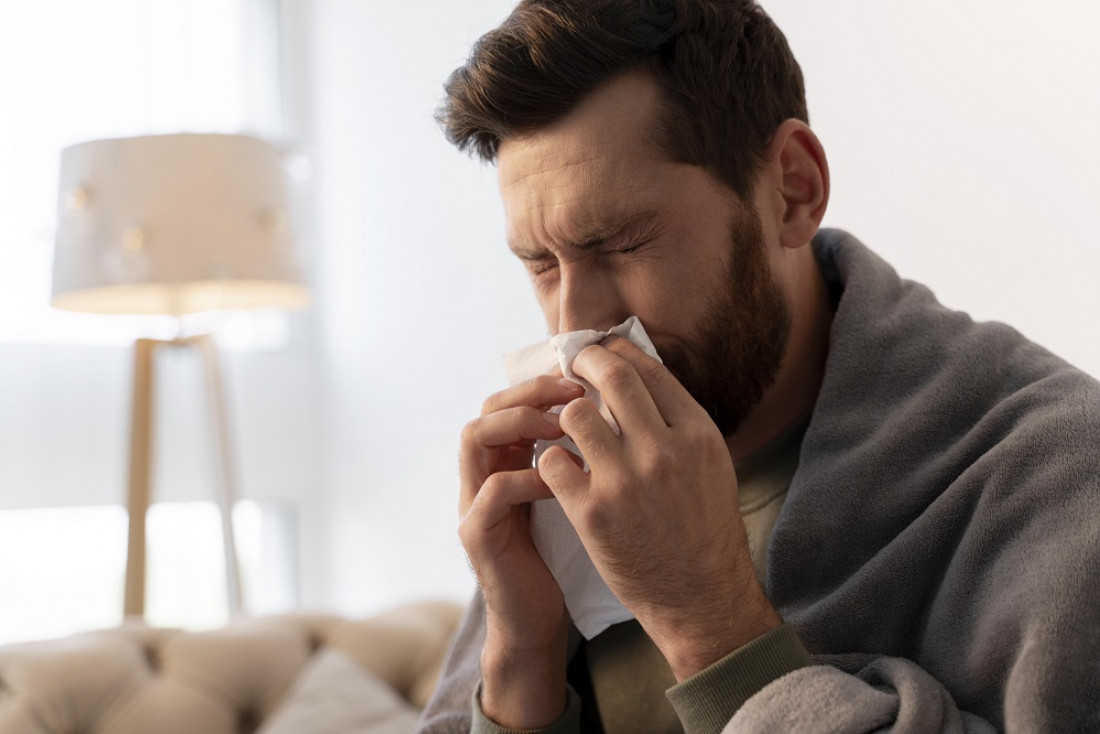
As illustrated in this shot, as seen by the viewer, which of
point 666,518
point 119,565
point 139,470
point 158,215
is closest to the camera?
point 666,518

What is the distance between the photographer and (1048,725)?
2.51 feet

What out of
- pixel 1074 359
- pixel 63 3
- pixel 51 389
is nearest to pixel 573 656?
pixel 1074 359

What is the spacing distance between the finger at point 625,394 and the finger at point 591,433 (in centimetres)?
1

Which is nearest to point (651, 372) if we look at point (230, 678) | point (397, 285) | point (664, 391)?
point (664, 391)

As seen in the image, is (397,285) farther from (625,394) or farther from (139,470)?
(625,394)

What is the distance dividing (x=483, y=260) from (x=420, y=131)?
487mm

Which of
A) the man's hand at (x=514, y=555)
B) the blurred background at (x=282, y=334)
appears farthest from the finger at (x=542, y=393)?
the blurred background at (x=282, y=334)

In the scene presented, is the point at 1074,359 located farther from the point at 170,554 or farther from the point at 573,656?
the point at 170,554

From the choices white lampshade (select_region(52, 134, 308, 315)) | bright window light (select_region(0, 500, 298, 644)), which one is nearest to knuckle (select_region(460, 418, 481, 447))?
white lampshade (select_region(52, 134, 308, 315))

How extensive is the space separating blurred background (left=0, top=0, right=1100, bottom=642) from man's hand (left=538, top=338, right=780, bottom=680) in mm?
1046

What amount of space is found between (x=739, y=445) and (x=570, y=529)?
0.22 m

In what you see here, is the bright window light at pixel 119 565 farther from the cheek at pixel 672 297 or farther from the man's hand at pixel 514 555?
the cheek at pixel 672 297

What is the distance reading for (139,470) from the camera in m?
2.30

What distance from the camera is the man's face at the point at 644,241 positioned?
1030 millimetres
